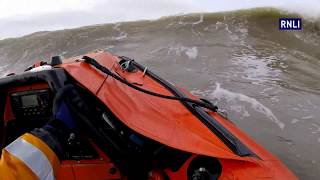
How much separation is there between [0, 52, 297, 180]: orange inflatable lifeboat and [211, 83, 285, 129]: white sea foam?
2.33m

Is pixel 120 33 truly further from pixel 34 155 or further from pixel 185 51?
pixel 34 155

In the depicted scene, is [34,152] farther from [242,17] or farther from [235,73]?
[242,17]

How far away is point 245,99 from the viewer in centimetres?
584

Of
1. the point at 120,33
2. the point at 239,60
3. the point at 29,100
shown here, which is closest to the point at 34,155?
the point at 29,100

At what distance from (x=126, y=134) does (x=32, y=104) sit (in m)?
0.66

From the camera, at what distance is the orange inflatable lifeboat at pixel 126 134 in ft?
8.32

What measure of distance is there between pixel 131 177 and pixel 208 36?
326 inches

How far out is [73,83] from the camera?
261cm

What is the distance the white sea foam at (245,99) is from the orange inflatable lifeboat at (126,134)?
7.65 ft

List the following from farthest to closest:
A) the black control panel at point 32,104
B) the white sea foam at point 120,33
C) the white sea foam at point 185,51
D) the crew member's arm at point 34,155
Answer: the white sea foam at point 120,33
the white sea foam at point 185,51
the black control panel at point 32,104
the crew member's arm at point 34,155

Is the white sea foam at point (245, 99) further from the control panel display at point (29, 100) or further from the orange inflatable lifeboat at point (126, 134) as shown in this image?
the control panel display at point (29, 100)

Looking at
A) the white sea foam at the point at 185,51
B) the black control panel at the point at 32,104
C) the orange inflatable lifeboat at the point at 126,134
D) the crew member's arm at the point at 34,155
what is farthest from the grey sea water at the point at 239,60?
the crew member's arm at the point at 34,155

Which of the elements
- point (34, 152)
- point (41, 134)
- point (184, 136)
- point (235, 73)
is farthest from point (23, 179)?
point (235, 73)

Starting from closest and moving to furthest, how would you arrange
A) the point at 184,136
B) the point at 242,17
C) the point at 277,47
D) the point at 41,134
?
the point at 41,134, the point at 184,136, the point at 277,47, the point at 242,17
